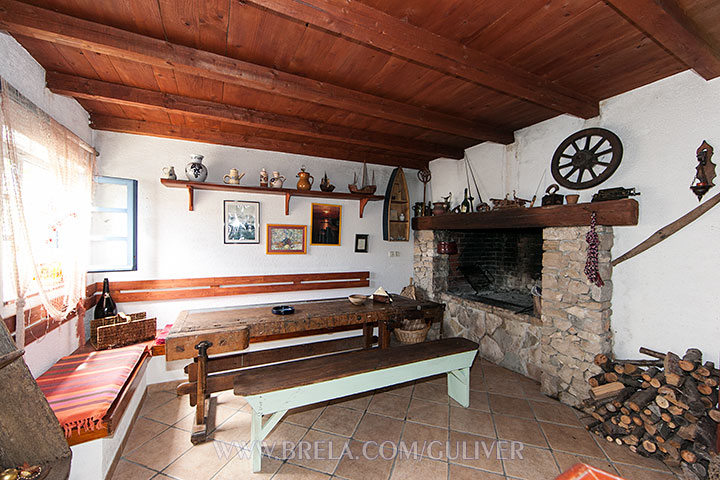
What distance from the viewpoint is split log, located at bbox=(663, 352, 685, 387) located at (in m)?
2.14

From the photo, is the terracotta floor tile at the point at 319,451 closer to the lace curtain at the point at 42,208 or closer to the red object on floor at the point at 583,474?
the red object on floor at the point at 583,474

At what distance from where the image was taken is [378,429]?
2.52 m

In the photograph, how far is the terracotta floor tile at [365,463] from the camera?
6.61ft

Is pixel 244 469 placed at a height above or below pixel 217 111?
below

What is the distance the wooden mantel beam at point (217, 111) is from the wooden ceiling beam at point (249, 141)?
512mm

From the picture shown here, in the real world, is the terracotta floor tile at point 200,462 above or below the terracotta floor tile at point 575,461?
below

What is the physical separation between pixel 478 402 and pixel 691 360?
162 centimetres

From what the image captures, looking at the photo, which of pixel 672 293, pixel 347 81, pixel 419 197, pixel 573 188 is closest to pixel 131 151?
pixel 347 81

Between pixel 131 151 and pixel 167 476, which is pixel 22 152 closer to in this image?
pixel 131 151

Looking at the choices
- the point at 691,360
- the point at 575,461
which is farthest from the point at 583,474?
the point at 691,360

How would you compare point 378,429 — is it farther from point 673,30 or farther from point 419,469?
point 673,30

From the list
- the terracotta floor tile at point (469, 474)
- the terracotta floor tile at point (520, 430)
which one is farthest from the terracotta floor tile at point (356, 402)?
the terracotta floor tile at point (520, 430)

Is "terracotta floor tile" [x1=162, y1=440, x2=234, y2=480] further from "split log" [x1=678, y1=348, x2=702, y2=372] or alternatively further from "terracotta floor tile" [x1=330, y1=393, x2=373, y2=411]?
"split log" [x1=678, y1=348, x2=702, y2=372]

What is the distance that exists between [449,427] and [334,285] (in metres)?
2.35
